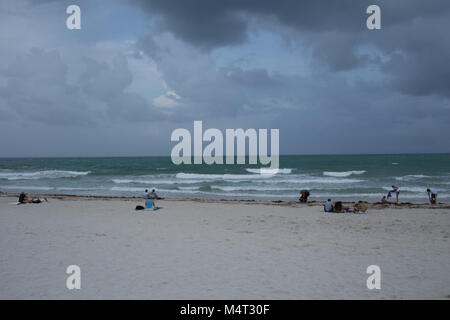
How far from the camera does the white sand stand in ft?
15.3

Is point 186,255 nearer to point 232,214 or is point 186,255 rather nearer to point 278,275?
point 278,275

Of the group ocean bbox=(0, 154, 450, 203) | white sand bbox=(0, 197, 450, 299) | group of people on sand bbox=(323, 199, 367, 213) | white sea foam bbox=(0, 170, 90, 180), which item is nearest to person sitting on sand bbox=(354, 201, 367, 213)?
group of people on sand bbox=(323, 199, 367, 213)

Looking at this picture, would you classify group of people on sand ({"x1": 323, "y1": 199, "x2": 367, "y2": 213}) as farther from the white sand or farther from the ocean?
the ocean

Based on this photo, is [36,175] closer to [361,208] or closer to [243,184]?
[243,184]

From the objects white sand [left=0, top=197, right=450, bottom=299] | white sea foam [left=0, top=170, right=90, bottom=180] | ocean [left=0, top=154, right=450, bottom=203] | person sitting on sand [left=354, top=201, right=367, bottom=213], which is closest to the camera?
white sand [left=0, top=197, right=450, bottom=299]

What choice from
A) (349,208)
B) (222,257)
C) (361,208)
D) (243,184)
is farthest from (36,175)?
(222,257)

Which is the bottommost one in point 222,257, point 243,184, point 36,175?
point 243,184

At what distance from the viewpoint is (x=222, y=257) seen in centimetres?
620

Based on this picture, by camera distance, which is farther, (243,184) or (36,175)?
(36,175)

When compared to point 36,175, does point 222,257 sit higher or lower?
lower

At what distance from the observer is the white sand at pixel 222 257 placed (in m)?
4.65
